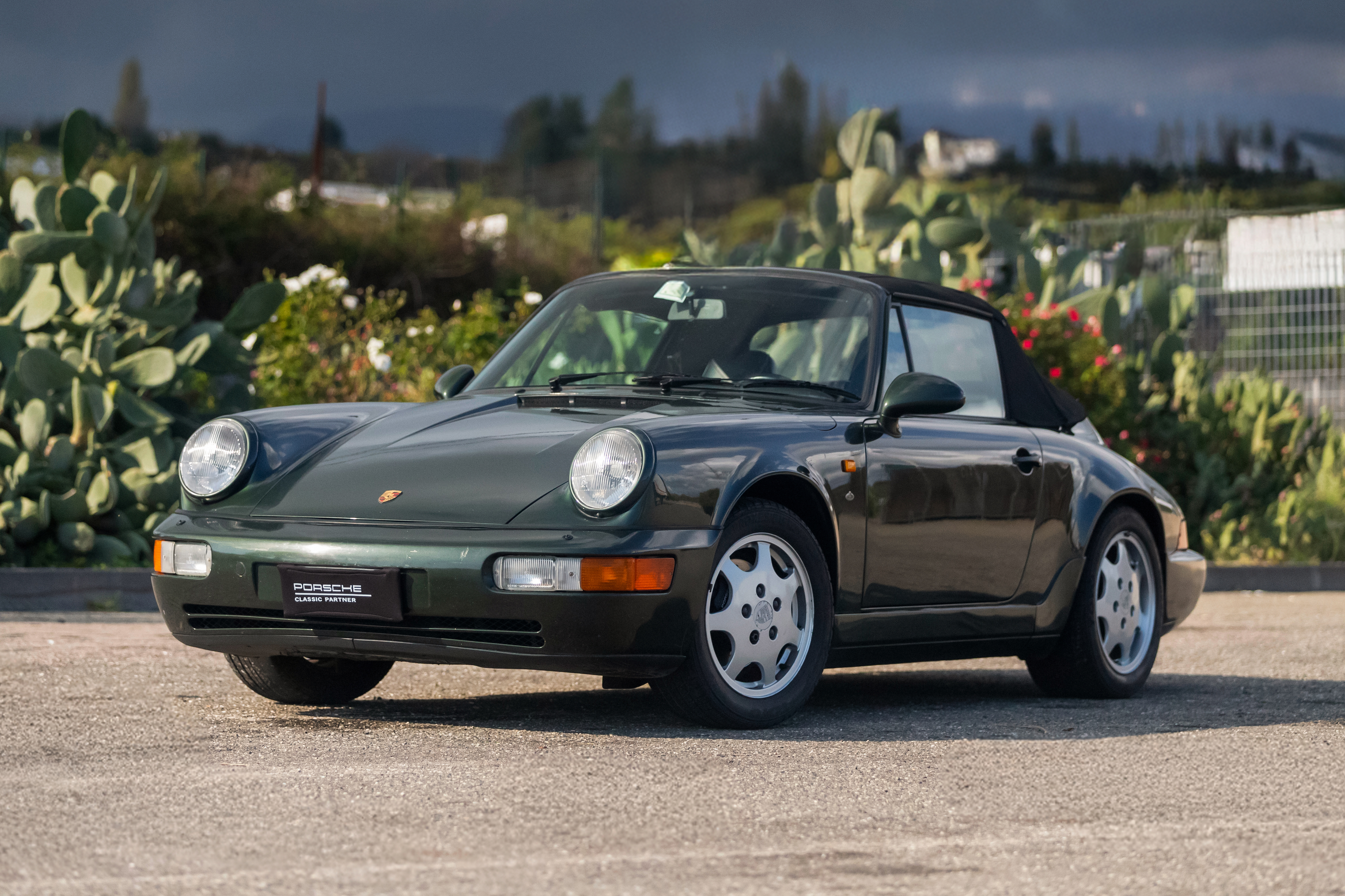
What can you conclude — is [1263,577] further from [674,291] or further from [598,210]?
[598,210]

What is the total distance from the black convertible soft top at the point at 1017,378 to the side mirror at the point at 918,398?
76 cm

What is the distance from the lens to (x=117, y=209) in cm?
1091

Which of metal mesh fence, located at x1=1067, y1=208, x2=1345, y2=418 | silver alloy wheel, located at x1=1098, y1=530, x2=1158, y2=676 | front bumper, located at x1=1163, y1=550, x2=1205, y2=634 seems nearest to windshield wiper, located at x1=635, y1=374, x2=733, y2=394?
silver alloy wheel, located at x1=1098, y1=530, x2=1158, y2=676

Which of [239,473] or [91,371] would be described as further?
[91,371]

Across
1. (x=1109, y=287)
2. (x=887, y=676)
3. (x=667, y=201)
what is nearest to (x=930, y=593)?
(x=887, y=676)

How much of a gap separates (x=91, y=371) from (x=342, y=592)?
5958 mm

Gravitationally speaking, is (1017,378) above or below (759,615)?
above

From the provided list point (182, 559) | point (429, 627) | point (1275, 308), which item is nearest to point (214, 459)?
point (182, 559)

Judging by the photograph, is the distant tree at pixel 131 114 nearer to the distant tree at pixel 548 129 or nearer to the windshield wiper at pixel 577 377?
the distant tree at pixel 548 129

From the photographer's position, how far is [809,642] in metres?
5.49

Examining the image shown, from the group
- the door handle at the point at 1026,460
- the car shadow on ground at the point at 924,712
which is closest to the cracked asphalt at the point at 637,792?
the car shadow on ground at the point at 924,712

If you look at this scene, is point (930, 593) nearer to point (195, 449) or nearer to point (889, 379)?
point (889, 379)

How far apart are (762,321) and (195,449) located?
1866mm

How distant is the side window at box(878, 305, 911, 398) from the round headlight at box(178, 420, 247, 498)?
81.9 inches
